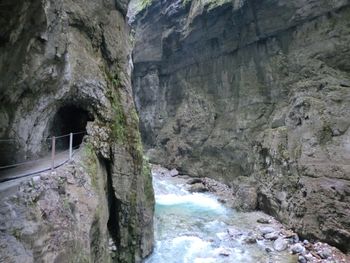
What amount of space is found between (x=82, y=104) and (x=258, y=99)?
19.8 metres

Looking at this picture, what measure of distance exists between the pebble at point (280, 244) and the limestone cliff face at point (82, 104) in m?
6.04

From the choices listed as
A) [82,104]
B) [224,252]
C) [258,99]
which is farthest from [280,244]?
[258,99]

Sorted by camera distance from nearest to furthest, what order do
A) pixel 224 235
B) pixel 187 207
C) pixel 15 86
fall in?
pixel 15 86
pixel 224 235
pixel 187 207

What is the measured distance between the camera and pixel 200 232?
17.8m

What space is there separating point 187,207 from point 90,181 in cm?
1392

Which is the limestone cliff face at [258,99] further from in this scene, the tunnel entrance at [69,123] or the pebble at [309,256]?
the tunnel entrance at [69,123]

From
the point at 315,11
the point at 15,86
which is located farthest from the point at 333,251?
the point at 315,11

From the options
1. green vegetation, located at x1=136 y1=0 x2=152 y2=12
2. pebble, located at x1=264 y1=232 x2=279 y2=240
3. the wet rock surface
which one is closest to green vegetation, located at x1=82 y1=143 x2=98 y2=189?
the wet rock surface

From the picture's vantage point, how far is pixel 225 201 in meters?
23.9

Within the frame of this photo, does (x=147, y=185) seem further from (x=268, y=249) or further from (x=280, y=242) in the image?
(x=280, y=242)

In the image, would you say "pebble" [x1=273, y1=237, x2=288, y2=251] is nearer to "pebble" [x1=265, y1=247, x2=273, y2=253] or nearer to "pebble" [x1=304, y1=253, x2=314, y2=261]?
"pebble" [x1=265, y1=247, x2=273, y2=253]

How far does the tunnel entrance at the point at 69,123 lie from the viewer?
14531 millimetres

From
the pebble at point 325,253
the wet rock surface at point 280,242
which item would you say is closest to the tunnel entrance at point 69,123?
the wet rock surface at point 280,242

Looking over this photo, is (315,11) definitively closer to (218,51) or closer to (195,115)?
(218,51)
